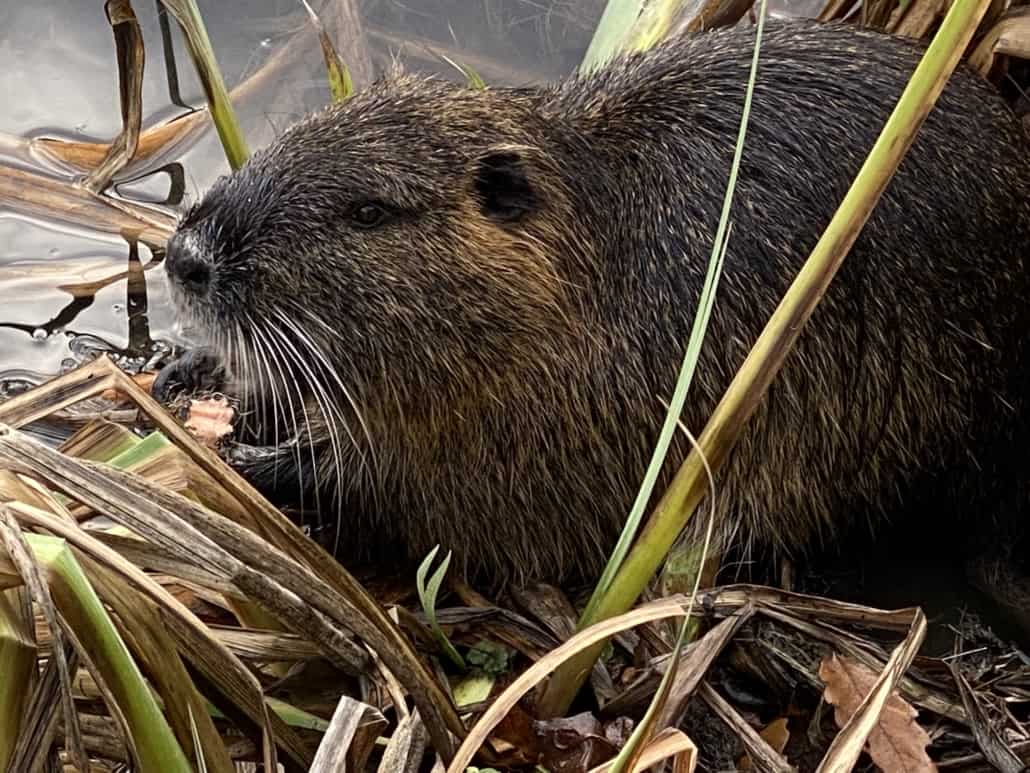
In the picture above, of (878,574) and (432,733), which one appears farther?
(878,574)

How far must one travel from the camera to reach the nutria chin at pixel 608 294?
8.29ft

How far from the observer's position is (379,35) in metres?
3.95

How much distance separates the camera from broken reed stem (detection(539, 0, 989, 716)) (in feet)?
6.17

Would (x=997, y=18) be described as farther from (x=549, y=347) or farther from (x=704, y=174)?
(x=549, y=347)

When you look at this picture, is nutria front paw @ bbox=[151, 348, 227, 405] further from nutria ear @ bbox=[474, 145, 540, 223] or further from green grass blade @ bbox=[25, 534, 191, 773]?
green grass blade @ bbox=[25, 534, 191, 773]

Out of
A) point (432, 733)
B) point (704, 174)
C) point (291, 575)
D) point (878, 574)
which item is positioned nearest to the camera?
point (291, 575)

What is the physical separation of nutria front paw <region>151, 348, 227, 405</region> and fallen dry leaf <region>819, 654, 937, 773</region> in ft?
4.54

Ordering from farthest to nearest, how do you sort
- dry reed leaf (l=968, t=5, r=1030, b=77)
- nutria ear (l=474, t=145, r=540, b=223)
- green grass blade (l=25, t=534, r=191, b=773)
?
dry reed leaf (l=968, t=5, r=1030, b=77) → nutria ear (l=474, t=145, r=540, b=223) → green grass blade (l=25, t=534, r=191, b=773)

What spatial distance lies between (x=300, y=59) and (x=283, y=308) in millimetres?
1547

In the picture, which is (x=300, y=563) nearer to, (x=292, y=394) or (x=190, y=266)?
(x=190, y=266)

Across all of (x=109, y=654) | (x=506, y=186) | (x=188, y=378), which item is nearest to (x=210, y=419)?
(x=188, y=378)

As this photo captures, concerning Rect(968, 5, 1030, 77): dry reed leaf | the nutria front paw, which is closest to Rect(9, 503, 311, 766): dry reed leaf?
the nutria front paw

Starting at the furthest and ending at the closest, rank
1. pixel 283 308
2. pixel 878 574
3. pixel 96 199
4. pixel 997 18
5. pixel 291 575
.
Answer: pixel 96 199, pixel 997 18, pixel 878 574, pixel 283 308, pixel 291 575

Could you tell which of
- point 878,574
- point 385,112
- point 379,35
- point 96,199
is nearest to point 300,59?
point 379,35
